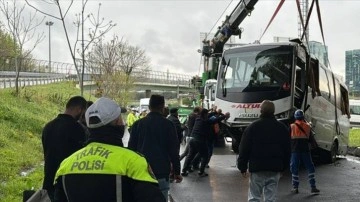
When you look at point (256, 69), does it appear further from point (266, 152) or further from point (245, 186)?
point (266, 152)

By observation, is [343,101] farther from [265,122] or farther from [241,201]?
[265,122]

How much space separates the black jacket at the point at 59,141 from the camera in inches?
204

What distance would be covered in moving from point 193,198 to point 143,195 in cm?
694

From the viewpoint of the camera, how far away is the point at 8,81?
3650cm

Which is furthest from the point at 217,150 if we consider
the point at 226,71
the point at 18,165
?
the point at 18,165

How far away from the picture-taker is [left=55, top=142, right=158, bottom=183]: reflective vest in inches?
109

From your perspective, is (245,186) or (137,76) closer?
(245,186)

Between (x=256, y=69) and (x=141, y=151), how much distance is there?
301 inches

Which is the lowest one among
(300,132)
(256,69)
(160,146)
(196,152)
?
(196,152)

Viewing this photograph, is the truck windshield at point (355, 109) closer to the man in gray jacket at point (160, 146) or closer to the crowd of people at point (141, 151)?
the crowd of people at point (141, 151)

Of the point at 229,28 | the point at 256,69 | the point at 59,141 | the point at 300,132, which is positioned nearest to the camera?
the point at 59,141

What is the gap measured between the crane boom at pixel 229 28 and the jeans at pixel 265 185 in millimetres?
12757

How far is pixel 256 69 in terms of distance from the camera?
43.4 ft

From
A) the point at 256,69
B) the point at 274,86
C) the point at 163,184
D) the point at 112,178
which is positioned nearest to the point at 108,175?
the point at 112,178
